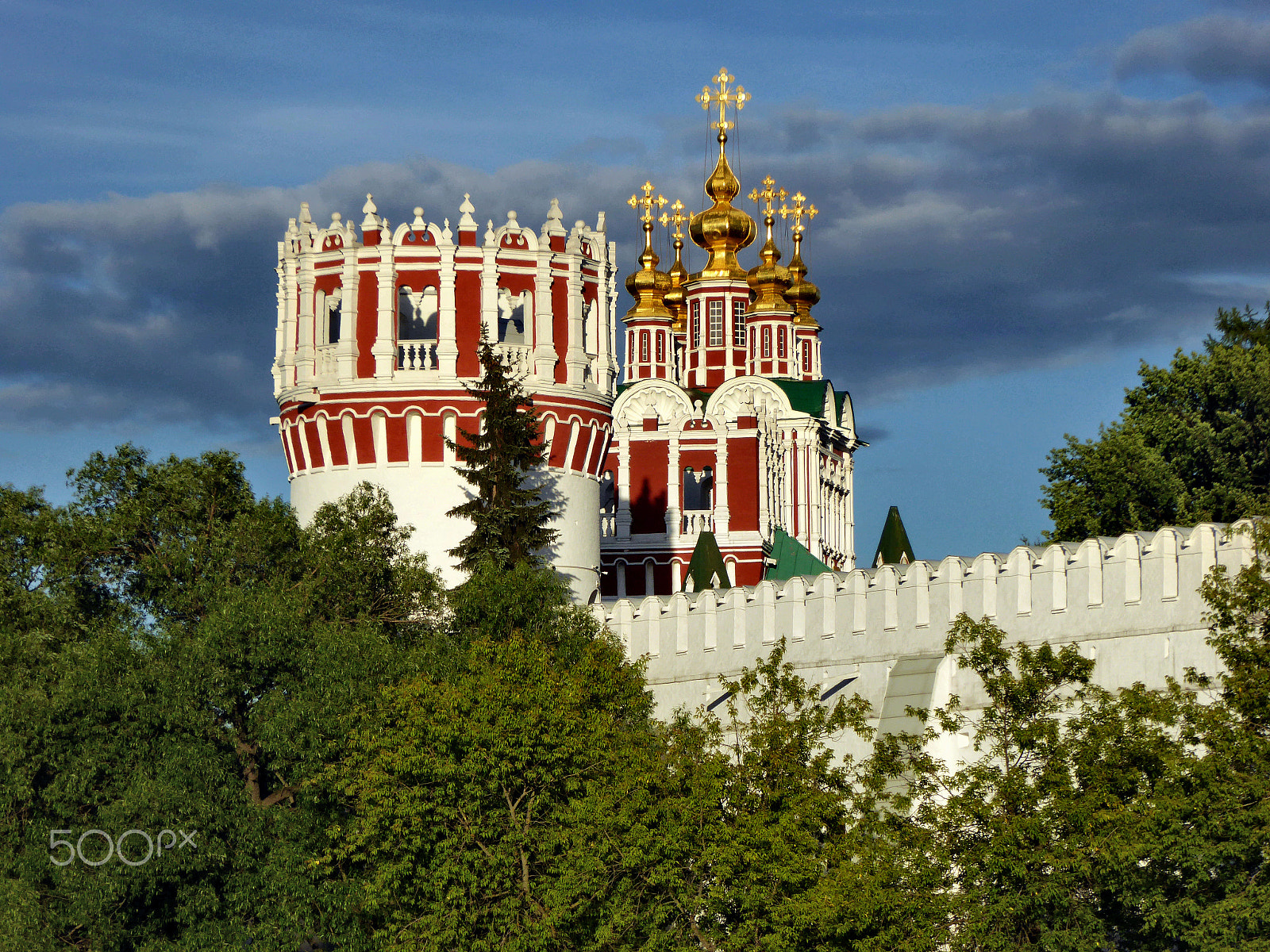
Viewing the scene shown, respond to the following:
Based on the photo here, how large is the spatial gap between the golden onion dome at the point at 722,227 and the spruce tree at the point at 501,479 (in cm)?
4445

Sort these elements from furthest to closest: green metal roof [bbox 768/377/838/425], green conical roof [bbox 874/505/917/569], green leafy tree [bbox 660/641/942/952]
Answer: green metal roof [bbox 768/377/838/425], green conical roof [bbox 874/505/917/569], green leafy tree [bbox 660/641/942/952]

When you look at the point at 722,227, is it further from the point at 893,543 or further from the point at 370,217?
the point at 370,217

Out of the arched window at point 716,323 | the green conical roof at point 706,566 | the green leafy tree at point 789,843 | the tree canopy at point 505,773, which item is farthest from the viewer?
the arched window at point 716,323

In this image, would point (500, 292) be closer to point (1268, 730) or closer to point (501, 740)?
point (501, 740)

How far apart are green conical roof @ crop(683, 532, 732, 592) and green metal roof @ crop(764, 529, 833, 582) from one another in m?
10.6

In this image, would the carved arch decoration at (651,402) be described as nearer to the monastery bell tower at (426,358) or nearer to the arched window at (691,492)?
the arched window at (691,492)

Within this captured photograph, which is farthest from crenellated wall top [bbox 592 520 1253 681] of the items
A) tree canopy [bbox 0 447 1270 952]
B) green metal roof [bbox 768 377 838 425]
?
green metal roof [bbox 768 377 838 425]

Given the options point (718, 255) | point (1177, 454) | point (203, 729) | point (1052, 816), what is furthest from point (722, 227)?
point (1052, 816)

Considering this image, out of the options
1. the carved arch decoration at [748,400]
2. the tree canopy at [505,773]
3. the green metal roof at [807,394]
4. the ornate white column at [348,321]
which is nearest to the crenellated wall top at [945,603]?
the tree canopy at [505,773]

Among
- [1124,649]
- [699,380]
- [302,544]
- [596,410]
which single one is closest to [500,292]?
[596,410]

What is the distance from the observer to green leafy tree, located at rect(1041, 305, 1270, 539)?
43.8 m

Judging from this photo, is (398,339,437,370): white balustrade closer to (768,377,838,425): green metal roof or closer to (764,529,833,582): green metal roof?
(764,529,833,582): green metal roof

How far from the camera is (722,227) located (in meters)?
85.4

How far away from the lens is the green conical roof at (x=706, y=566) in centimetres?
5488
